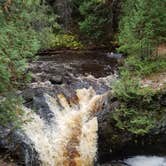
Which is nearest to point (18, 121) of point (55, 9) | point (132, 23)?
point (132, 23)

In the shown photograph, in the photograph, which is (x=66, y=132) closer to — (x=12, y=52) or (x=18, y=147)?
(x=18, y=147)

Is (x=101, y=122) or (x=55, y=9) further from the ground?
(x=55, y=9)

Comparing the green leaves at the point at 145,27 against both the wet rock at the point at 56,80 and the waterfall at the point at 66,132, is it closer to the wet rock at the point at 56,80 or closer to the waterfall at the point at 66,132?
the wet rock at the point at 56,80

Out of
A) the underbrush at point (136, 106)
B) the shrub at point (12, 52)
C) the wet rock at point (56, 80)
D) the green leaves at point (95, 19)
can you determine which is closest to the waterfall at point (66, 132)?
the underbrush at point (136, 106)

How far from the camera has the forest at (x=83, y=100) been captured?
9.38 metres

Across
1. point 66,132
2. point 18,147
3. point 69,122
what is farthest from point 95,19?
point 18,147

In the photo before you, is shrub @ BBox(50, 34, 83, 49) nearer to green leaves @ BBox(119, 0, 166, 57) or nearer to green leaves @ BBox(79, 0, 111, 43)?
green leaves @ BBox(79, 0, 111, 43)

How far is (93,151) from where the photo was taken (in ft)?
37.4

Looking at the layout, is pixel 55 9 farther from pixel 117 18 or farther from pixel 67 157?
pixel 67 157

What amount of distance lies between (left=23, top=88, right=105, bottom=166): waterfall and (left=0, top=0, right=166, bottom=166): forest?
0.02 m

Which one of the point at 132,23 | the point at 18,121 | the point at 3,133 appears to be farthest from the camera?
the point at 132,23

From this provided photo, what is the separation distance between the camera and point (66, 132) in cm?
1136

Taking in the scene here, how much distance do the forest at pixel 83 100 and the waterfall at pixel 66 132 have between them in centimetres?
2

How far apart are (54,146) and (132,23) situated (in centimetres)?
531
